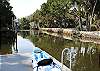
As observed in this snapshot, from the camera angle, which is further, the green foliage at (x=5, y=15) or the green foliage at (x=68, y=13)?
the green foliage at (x=5, y=15)

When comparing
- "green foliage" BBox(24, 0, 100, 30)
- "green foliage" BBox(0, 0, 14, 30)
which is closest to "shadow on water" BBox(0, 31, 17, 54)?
"green foliage" BBox(0, 0, 14, 30)

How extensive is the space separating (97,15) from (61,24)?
1803 centimetres

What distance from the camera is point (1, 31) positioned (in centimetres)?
6388

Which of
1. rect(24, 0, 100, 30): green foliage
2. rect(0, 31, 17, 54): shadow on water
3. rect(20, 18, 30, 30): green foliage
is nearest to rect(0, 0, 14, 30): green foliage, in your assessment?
rect(24, 0, 100, 30): green foliage

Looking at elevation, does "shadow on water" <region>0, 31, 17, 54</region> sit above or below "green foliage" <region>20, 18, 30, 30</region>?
below

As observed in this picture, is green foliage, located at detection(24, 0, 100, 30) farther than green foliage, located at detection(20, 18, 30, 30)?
No

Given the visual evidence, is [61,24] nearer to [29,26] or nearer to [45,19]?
[45,19]

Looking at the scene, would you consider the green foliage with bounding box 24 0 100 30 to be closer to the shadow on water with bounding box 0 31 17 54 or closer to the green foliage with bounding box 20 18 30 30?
the green foliage with bounding box 20 18 30 30

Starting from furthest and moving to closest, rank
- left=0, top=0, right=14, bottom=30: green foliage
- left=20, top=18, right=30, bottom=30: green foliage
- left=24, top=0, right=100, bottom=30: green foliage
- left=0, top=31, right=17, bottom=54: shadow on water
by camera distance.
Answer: left=20, top=18, right=30, bottom=30: green foliage → left=0, top=0, right=14, bottom=30: green foliage → left=24, top=0, right=100, bottom=30: green foliage → left=0, top=31, right=17, bottom=54: shadow on water

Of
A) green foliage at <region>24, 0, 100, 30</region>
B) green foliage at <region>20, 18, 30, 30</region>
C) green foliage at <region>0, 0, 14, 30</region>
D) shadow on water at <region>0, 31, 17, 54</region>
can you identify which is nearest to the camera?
shadow on water at <region>0, 31, 17, 54</region>

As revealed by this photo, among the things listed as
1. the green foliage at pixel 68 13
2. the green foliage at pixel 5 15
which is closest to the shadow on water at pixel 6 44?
the green foliage at pixel 5 15

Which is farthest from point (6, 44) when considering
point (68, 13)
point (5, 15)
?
point (68, 13)

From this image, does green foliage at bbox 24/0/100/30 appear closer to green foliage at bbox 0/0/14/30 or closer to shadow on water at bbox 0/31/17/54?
green foliage at bbox 0/0/14/30

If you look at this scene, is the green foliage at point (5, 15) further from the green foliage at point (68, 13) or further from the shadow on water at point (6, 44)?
the shadow on water at point (6, 44)
